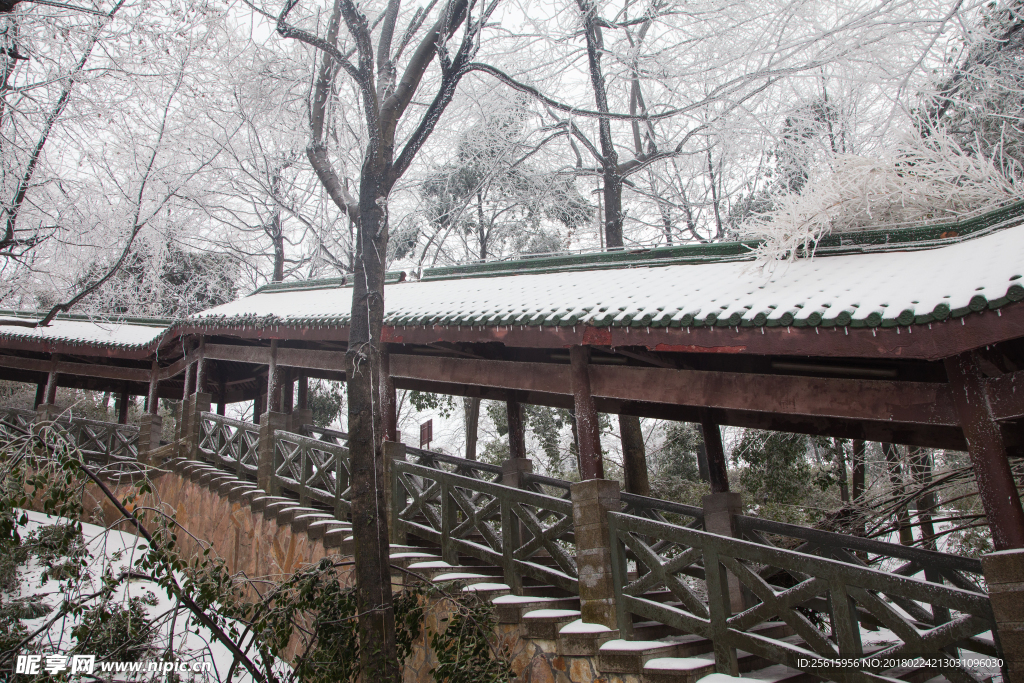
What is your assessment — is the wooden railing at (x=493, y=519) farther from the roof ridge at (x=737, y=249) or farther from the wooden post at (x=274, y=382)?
the wooden post at (x=274, y=382)

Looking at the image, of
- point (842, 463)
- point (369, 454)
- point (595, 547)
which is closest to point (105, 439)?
point (369, 454)

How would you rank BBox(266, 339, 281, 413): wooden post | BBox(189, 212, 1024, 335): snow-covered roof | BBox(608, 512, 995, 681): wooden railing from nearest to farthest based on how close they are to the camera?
1. BBox(608, 512, 995, 681): wooden railing
2. BBox(189, 212, 1024, 335): snow-covered roof
3. BBox(266, 339, 281, 413): wooden post

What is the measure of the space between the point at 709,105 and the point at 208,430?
10.4 metres

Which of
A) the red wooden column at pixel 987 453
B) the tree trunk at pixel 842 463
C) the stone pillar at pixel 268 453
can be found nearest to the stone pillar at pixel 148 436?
the stone pillar at pixel 268 453

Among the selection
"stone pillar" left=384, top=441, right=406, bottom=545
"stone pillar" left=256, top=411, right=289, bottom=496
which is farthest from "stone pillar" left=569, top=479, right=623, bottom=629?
"stone pillar" left=256, top=411, right=289, bottom=496

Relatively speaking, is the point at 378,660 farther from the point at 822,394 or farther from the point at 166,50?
the point at 166,50

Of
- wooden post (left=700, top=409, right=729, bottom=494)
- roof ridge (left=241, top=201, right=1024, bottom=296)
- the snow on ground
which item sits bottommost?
the snow on ground

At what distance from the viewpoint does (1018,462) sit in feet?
24.8

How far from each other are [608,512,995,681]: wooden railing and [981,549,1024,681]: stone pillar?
8 centimetres

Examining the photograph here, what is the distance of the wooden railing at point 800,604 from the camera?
3.55 m

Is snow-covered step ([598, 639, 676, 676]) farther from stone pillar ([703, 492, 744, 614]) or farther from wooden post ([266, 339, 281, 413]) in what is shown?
wooden post ([266, 339, 281, 413])

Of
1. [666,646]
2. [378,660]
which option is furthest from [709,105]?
[378,660]

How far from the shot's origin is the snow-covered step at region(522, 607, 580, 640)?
4.86 metres

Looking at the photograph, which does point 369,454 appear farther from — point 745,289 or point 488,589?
point 745,289
